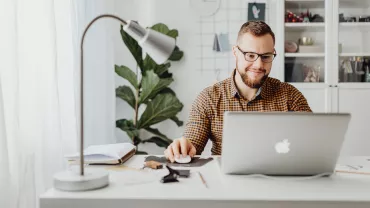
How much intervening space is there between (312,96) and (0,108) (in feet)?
8.63

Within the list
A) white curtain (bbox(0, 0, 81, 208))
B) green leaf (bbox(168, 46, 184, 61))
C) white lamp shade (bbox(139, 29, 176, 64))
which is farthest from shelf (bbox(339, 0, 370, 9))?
white lamp shade (bbox(139, 29, 176, 64))

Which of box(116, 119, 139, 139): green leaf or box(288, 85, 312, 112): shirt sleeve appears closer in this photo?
box(288, 85, 312, 112): shirt sleeve

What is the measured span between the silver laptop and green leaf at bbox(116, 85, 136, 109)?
2.16 metres

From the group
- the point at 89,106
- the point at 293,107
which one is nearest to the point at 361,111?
the point at 293,107

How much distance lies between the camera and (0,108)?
1494mm

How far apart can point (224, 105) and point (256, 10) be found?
1801 millimetres

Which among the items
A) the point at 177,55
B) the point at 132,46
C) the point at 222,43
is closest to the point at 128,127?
the point at 132,46

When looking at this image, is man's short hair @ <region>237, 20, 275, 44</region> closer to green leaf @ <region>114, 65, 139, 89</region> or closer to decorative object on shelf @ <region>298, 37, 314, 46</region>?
green leaf @ <region>114, 65, 139, 89</region>

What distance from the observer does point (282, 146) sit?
1.20 m

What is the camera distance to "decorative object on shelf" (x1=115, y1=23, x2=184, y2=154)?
321cm

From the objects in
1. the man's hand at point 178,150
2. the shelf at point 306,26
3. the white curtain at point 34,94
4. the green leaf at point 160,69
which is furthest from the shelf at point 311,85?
the man's hand at point 178,150

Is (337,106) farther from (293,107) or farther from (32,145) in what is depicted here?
(32,145)

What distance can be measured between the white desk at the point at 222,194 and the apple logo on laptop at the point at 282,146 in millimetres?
96

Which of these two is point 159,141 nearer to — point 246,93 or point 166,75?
point 166,75
